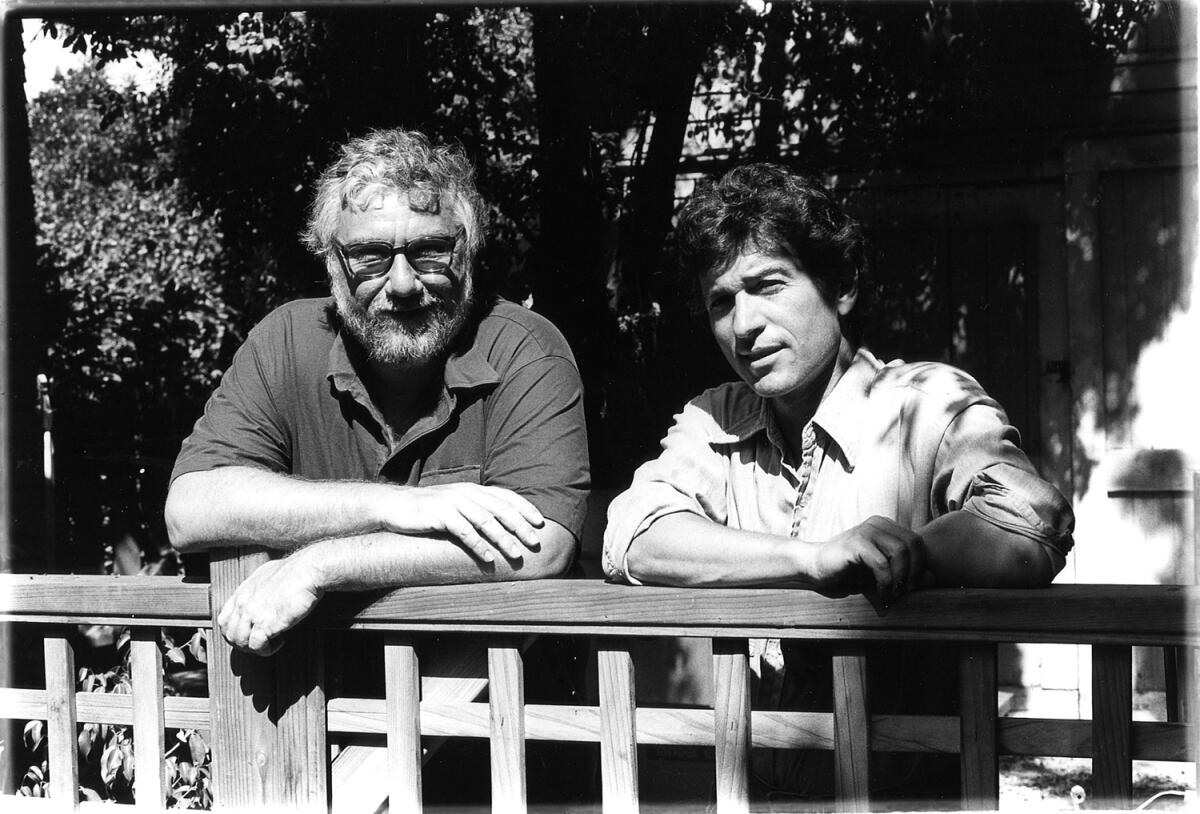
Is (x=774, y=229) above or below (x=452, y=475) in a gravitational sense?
above

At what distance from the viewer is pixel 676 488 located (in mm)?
2053

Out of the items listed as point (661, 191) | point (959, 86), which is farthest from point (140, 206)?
point (959, 86)

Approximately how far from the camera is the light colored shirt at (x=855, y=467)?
5.64 ft

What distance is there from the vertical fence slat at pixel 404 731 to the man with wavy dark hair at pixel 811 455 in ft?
1.25

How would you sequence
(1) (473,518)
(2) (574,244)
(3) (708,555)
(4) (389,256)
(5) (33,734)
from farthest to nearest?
(2) (574,244), (5) (33,734), (4) (389,256), (1) (473,518), (3) (708,555)

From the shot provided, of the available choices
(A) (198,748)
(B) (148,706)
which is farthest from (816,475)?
Answer: (A) (198,748)

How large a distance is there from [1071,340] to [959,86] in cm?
136

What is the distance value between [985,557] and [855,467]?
368 millimetres

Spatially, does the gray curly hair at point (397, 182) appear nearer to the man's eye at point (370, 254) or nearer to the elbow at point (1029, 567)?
the man's eye at point (370, 254)

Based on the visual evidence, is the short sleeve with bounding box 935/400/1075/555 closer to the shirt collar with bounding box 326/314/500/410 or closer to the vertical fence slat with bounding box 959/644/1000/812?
the vertical fence slat with bounding box 959/644/1000/812

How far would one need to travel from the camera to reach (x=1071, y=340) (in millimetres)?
5316

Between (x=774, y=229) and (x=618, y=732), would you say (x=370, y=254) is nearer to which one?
(x=774, y=229)

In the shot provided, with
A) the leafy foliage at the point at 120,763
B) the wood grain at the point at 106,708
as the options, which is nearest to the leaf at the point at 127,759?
the leafy foliage at the point at 120,763

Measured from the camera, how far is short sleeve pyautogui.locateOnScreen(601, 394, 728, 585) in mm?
1935
